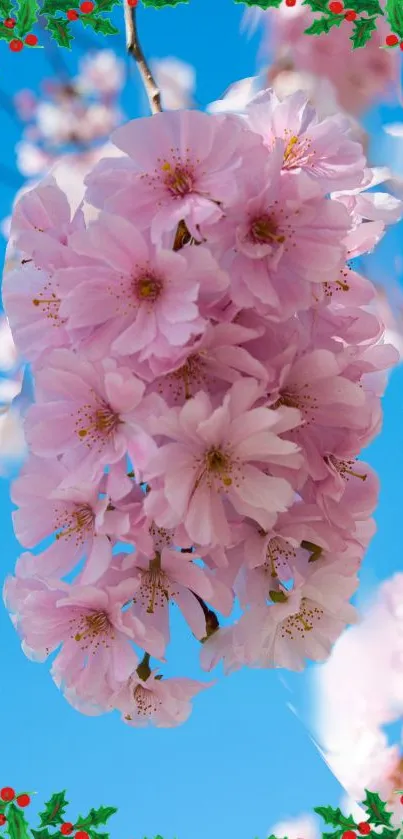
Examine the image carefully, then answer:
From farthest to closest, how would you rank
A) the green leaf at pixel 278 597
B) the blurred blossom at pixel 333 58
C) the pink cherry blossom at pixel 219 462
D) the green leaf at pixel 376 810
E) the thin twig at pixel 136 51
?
the blurred blossom at pixel 333 58, the green leaf at pixel 376 810, the thin twig at pixel 136 51, the green leaf at pixel 278 597, the pink cherry blossom at pixel 219 462

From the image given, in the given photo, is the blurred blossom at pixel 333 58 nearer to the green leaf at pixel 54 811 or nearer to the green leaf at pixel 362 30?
the green leaf at pixel 362 30

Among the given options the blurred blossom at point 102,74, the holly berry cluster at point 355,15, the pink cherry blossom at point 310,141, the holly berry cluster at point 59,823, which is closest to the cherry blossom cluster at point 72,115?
the blurred blossom at point 102,74

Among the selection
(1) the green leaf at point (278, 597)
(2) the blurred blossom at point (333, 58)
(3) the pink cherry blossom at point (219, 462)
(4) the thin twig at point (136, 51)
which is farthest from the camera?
(2) the blurred blossom at point (333, 58)

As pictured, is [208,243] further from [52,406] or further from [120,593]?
[120,593]

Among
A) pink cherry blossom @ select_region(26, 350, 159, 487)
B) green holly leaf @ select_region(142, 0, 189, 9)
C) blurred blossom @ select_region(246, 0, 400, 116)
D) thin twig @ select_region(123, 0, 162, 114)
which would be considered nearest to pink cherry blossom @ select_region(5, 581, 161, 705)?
pink cherry blossom @ select_region(26, 350, 159, 487)

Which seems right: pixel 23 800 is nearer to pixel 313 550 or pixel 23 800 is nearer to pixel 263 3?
pixel 313 550

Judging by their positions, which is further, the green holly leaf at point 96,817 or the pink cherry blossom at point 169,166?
the green holly leaf at point 96,817

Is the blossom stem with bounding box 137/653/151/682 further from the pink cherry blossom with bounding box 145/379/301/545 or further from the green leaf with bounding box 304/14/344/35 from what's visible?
the green leaf with bounding box 304/14/344/35
